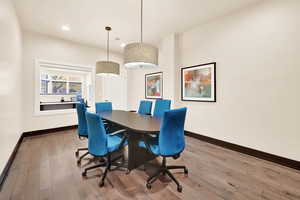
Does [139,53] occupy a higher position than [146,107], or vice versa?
[139,53]

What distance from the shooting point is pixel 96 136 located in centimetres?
178

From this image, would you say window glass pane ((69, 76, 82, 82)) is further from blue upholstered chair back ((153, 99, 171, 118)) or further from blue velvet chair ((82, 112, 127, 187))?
blue velvet chair ((82, 112, 127, 187))

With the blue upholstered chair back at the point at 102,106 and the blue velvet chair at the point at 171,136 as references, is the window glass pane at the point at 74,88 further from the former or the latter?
the blue velvet chair at the point at 171,136

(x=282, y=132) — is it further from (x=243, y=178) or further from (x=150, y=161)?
(x=150, y=161)

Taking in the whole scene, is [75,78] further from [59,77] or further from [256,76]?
[256,76]

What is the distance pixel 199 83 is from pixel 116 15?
8.65 feet

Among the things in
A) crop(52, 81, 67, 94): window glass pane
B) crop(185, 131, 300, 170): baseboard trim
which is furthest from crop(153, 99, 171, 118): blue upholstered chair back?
crop(52, 81, 67, 94): window glass pane

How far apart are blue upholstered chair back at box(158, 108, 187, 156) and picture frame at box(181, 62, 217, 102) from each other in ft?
6.66

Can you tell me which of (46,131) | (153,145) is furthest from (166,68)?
(46,131)

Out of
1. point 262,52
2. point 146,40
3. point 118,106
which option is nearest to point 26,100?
point 118,106

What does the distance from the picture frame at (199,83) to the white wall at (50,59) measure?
316 centimetres

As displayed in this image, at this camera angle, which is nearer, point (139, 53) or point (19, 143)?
point (139, 53)

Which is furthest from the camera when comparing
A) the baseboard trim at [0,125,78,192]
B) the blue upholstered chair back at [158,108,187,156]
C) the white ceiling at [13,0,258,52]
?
the white ceiling at [13,0,258,52]

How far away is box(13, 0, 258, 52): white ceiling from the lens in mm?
2750
